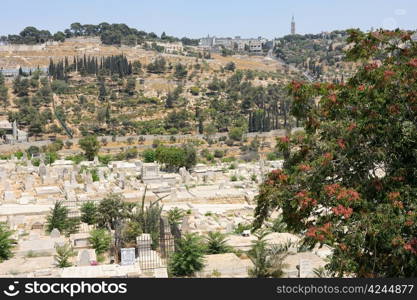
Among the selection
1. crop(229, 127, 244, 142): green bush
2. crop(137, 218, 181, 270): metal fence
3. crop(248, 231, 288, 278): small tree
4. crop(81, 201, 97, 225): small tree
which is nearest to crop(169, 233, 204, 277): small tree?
crop(137, 218, 181, 270): metal fence

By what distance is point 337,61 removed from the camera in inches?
4909

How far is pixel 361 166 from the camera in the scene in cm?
795

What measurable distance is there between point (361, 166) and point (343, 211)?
4.30 ft

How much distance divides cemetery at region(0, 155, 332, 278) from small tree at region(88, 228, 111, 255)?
3 centimetres

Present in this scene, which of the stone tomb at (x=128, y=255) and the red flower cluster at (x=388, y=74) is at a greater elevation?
the red flower cluster at (x=388, y=74)

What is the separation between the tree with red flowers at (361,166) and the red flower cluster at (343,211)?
13mm

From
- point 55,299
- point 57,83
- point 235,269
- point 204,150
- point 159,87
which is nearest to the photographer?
point 55,299

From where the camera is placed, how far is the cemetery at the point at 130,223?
11684 mm

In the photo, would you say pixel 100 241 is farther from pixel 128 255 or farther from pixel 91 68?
pixel 91 68

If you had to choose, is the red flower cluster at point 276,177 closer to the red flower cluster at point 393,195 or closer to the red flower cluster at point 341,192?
the red flower cluster at point 341,192

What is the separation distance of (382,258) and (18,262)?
29.8 ft

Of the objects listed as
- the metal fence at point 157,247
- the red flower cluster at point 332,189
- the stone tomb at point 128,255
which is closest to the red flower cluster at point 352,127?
the red flower cluster at point 332,189

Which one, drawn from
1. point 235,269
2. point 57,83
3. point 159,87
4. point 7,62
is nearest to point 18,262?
point 235,269

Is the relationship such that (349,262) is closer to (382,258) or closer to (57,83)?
(382,258)
